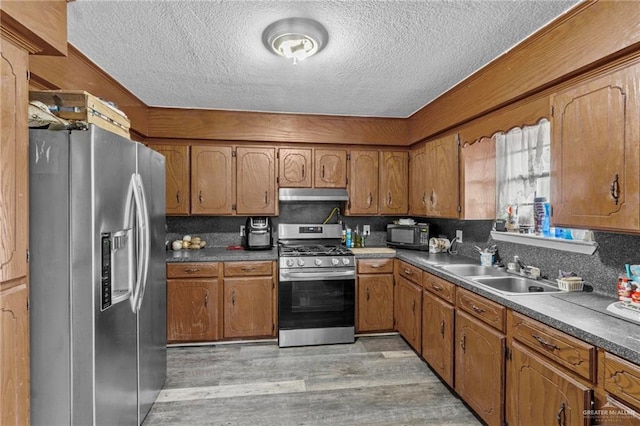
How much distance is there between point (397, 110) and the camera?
3.52 meters

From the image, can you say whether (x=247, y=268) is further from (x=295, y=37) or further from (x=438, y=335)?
(x=295, y=37)

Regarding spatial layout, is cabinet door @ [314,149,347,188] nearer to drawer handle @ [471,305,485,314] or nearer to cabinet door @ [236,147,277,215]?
cabinet door @ [236,147,277,215]

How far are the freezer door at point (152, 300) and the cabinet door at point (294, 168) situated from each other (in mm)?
1476

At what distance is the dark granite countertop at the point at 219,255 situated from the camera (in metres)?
3.18

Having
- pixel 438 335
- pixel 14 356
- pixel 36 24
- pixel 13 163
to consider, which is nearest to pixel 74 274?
pixel 14 356

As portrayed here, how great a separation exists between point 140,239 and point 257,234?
5.94 ft

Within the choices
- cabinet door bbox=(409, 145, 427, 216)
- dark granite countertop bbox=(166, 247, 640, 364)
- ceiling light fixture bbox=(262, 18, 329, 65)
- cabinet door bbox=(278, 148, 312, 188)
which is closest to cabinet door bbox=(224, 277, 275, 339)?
cabinet door bbox=(278, 148, 312, 188)

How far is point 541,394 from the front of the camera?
155cm

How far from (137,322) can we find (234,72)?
6.21ft

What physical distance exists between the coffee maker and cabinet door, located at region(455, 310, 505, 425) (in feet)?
7.10

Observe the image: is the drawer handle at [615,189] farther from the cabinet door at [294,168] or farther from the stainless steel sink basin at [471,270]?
the cabinet door at [294,168]

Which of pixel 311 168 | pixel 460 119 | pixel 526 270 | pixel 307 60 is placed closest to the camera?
pixel 307 60

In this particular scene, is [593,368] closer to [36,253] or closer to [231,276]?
[36,253]

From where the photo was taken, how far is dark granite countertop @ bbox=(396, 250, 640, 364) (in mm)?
1229
